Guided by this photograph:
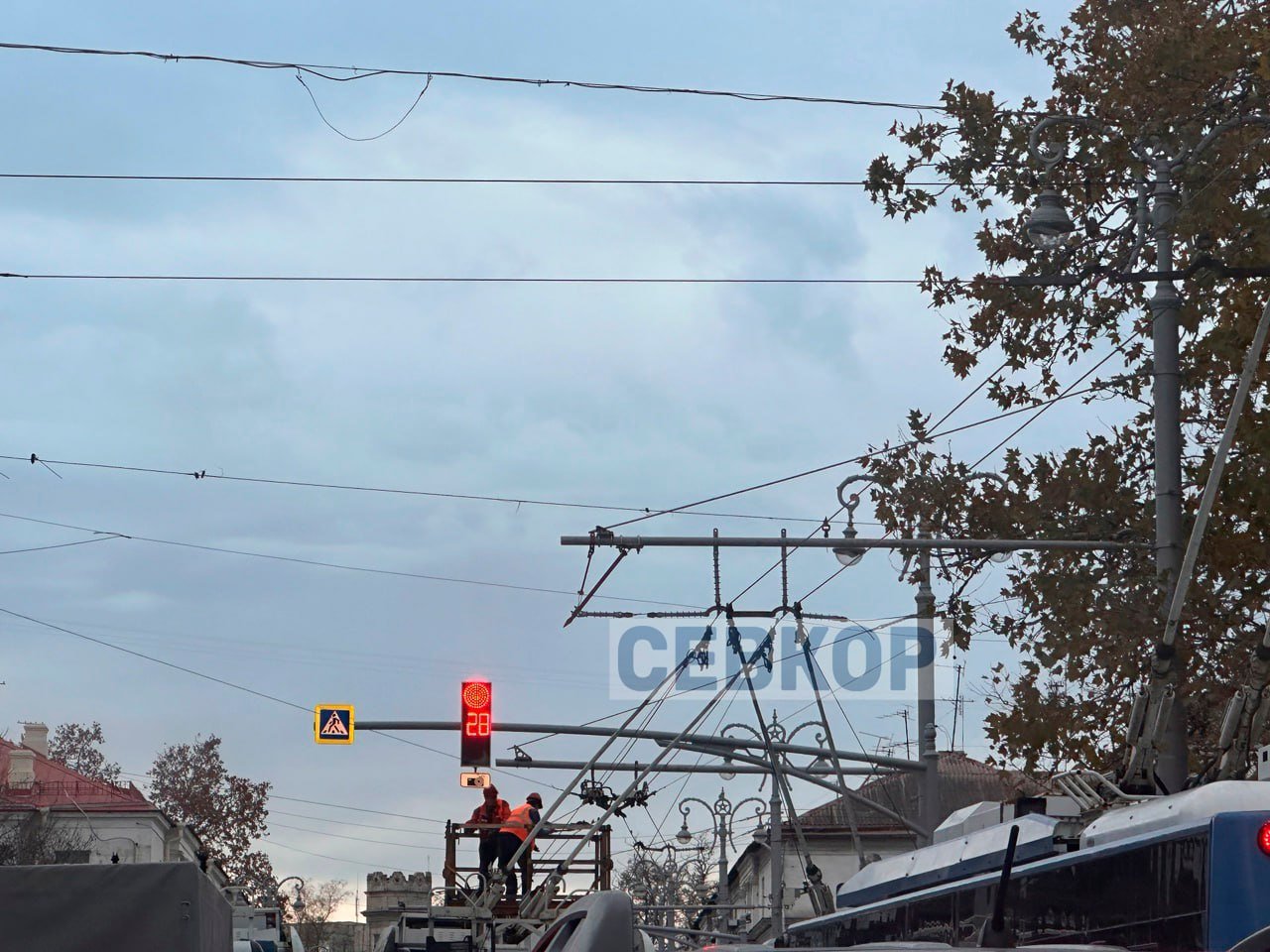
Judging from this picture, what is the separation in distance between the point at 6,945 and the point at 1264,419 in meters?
12.2

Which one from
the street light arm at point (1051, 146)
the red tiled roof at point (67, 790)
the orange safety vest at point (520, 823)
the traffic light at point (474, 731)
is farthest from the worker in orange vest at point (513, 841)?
the red tiled roof at point (67, 790)

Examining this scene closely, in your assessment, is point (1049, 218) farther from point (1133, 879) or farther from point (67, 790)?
point (67, 790)

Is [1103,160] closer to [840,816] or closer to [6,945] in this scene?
[6,945]

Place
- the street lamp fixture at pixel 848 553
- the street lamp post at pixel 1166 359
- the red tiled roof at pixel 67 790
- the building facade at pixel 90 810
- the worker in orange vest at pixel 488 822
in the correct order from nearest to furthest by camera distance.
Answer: the street lamp post at pixel 1166 359 < the street lamp fixture at pixel 848 553 < the worker in orange vest at pixel 488 822 < the building facade at pixel 90 810 < the red tiled roof at pixel 67 790

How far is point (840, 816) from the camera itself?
7456 centimetres

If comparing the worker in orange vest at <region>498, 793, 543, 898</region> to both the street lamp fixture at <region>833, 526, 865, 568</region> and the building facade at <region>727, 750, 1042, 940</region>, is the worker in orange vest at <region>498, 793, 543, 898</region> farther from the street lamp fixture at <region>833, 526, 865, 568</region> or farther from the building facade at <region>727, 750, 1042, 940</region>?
the building facade at <region>727, 750, 1042, 940</region>

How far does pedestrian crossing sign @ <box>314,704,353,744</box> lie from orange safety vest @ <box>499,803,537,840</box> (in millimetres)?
5838

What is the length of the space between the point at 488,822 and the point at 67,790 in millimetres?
55773

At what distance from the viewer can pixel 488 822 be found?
22.7m

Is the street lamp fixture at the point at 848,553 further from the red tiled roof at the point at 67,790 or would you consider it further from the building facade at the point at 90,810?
the red tiled roof at the point at 67,790

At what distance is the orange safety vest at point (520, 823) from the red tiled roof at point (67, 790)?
167 feet

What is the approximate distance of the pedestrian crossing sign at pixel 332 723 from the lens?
27.3 metres

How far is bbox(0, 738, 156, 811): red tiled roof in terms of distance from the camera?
70062 millimetres

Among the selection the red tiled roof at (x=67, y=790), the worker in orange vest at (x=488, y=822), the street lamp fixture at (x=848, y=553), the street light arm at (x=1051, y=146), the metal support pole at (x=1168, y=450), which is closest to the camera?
the metal support pole at (x=1168, y=450)
